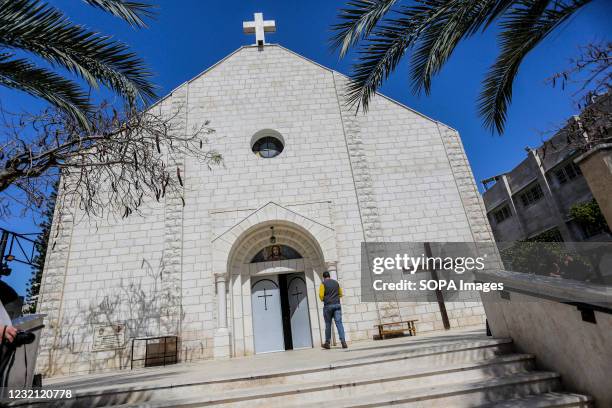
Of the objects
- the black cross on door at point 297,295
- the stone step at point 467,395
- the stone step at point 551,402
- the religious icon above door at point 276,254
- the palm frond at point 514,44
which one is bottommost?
Answer: the stone step at point 551,402

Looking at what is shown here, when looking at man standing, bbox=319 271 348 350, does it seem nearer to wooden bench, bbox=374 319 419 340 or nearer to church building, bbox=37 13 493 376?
church building, bbox=37 13 493 376

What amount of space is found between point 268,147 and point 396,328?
641 centimetres

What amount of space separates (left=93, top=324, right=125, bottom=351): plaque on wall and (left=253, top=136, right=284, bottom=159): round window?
5.98 meters

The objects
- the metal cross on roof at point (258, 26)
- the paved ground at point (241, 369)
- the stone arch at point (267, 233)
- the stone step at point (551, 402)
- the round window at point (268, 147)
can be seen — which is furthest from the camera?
the metal cross on roof at point (258, 26)

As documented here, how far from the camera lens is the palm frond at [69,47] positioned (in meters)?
3.70

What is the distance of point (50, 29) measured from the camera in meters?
4.00

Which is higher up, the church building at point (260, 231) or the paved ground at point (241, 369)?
the church building at point (260, 231)

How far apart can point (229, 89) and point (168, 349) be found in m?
7.94

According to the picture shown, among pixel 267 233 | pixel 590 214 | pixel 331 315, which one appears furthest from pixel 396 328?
pixel 590 214

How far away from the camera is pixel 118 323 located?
769 cm

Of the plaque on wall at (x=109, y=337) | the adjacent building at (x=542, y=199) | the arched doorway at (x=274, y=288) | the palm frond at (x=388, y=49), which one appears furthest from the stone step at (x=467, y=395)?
the adjacent building at (x=542, y=199)

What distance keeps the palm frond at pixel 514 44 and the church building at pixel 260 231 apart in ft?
13.8

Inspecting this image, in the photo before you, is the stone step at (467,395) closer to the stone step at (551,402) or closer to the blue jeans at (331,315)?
the stone step at (551,402)

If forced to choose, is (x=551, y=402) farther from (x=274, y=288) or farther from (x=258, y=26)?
(x=258, y=26)
